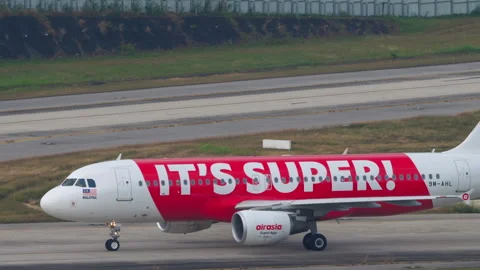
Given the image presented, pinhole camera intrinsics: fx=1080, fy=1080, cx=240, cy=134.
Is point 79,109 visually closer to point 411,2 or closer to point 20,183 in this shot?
point 20,183

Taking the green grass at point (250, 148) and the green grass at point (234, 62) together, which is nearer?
the green grass at point (250, 148)

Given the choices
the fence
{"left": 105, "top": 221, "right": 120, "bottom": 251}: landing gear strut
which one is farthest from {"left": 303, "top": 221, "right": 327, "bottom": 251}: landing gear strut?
the fence

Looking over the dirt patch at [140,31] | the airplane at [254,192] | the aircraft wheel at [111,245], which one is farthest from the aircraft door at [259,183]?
the dirt patch at [140,31]

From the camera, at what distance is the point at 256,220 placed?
3866cm

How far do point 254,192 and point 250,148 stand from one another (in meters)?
21.8

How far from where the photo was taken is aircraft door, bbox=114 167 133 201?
39.8 metres

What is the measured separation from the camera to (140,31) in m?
103

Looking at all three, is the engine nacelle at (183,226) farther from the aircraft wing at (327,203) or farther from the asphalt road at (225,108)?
the asphalt road at (225,108)

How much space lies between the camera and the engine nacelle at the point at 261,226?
126 ft

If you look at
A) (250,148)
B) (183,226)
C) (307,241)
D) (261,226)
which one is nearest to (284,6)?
(250,148)

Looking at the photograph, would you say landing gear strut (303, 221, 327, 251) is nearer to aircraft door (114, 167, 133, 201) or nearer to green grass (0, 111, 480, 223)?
aircraft door (114, 167, 133, 201)

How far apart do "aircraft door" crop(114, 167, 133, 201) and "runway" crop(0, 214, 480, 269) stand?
2030 millimetres

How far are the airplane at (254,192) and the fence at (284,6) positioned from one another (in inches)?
2594

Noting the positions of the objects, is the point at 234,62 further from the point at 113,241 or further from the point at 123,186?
the point at 113,241
